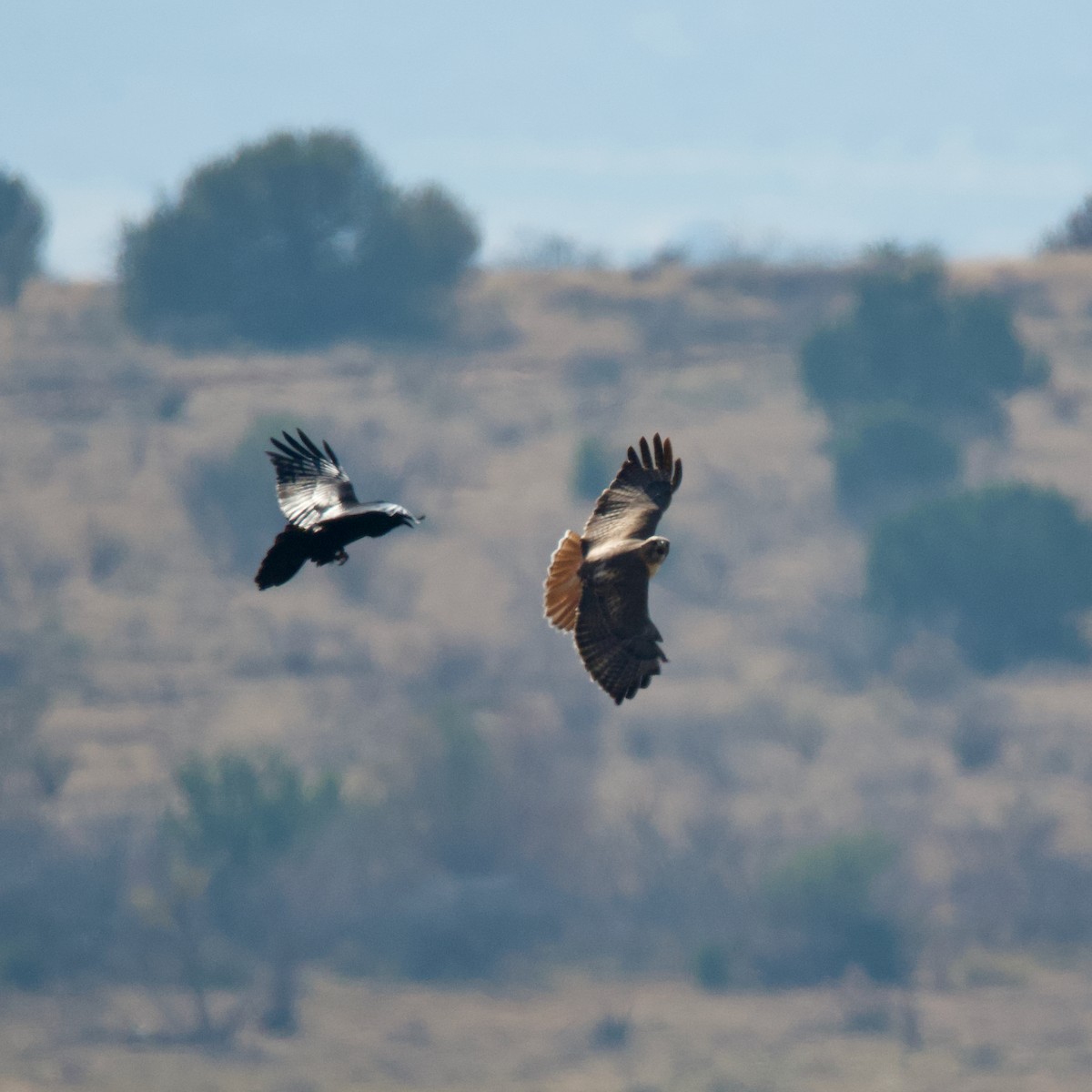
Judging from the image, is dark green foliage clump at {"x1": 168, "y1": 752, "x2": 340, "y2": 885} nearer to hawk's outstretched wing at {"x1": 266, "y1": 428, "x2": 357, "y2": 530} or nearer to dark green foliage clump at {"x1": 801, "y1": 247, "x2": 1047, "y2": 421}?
dark green foliage clump at {"x1": 801, "y1": 247, "x2": 1047, "y2": 421}

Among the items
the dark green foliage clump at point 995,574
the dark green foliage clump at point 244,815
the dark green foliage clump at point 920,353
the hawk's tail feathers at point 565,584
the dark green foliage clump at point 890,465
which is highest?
the dark green foliage clump at point 920,353

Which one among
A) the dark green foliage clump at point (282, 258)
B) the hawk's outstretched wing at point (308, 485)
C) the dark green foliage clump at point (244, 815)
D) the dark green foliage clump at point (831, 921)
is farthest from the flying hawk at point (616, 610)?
the dark green foliage clump at point (282, 258)

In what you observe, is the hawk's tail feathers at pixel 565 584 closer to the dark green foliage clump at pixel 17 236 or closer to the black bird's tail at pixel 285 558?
the black bird's tail at pixel 285 558

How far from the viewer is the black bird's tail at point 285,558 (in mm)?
10711

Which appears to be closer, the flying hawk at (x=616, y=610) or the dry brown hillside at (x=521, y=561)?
the flying hawk at (x=616, y=610)

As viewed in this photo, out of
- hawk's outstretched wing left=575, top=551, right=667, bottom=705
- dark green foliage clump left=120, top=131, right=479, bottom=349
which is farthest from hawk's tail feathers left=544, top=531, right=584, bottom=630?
dark green foliage clump left=120, top=131, right=479, bottom=349

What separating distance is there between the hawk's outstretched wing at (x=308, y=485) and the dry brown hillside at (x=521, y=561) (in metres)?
49.6

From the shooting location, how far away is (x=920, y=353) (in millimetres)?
83625

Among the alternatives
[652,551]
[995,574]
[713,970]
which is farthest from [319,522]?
[995,574]

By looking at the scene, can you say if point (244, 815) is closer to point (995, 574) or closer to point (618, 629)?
point (995, 574)

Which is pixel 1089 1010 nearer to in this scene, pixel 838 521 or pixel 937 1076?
pixel 937 1076

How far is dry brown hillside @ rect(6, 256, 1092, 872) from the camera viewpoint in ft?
208

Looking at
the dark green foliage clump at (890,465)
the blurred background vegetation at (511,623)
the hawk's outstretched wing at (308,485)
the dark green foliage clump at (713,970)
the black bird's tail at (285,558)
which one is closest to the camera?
the black bird's tail at (285,558)

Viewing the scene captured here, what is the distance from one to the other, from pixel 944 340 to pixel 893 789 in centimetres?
2559
